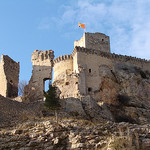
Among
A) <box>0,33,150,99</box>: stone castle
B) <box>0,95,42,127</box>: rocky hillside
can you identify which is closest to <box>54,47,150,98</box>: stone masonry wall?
<box>0,33,150,99</box>: stone castle

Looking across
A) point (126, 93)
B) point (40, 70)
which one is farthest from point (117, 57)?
point (40, 70)

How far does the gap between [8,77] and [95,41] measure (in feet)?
Answer: 35.4

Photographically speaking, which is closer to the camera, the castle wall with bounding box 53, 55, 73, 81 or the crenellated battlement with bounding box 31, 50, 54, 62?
the castle wall with bounding box 53, 55, 73, 81

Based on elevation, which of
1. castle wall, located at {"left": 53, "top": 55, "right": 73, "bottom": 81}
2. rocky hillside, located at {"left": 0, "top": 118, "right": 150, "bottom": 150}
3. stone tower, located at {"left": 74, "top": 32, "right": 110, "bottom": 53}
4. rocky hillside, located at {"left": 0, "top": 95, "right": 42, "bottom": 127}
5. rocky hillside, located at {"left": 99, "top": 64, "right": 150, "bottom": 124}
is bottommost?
rocky hillside, located at {"left": 0, "top": 118, "right": 150, "bottom": 150}

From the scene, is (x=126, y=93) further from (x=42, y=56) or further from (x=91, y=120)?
(x=42, y=56)

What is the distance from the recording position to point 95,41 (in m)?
33.3

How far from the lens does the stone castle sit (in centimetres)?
2822

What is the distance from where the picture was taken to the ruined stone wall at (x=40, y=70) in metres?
33.0

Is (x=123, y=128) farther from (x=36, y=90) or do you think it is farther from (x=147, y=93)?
(x=36, y=90)

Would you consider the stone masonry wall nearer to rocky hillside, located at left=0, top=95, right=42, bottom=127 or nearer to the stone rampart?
the stone rampart

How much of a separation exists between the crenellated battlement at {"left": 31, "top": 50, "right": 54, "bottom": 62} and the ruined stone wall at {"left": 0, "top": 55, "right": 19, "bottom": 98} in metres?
2.67

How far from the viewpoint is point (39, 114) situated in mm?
20891

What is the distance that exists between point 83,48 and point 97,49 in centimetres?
248

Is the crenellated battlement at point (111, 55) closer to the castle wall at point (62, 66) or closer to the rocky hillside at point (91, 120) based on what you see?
the castle wall at point (62, 66)
